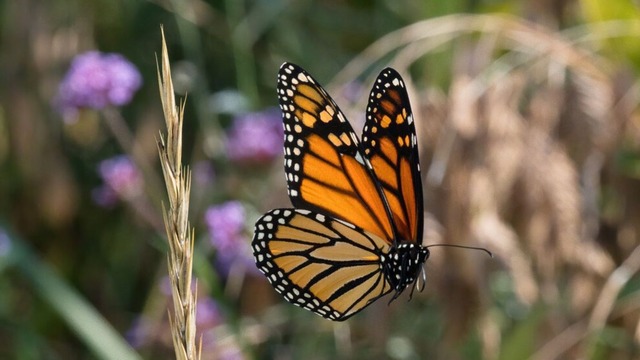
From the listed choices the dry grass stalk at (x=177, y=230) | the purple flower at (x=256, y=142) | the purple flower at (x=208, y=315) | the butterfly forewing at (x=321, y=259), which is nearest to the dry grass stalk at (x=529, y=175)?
the butterfly forewing at (x=321, y=259)

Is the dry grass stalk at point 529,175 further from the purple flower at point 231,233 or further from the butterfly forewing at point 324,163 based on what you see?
the purple flower at point 231,233

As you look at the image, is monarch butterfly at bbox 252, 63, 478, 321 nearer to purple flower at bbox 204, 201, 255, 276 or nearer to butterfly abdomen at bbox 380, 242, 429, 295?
butterfly abdomen at bbox 380, 242, 429, 295

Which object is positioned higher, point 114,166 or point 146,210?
point 114,166

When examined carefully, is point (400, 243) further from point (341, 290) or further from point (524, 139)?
point (524, 139)

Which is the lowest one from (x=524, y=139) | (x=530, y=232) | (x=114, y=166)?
(x=530, y=232)

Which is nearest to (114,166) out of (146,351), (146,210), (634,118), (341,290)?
(146,210)

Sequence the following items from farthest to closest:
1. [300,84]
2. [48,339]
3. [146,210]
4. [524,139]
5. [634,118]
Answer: [48,339] → [146,210] → [634,118] → [524,139] → [300,84]

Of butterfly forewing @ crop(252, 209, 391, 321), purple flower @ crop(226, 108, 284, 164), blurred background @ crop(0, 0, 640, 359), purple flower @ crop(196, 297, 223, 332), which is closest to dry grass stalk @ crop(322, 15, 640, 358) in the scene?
blurred background @ crop(0, 0, 640, 359)
